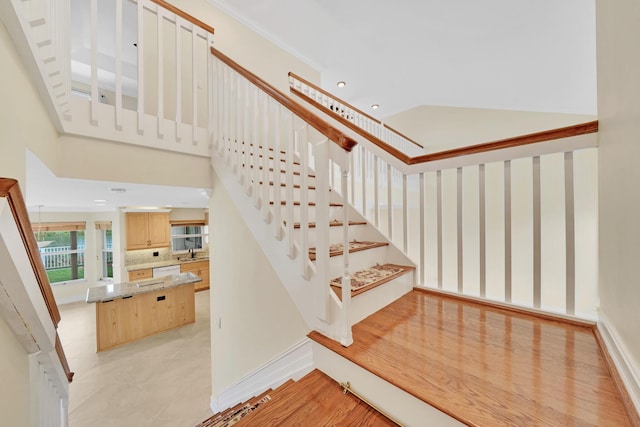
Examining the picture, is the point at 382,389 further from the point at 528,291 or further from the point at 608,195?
the point at 528,291

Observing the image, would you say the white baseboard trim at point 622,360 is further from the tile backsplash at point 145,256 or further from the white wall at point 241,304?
the tile backsplash at point 145,256

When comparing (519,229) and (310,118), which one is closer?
(310,118)

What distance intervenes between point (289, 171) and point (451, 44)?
8.91ft

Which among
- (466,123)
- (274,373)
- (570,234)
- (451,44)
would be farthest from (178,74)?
(466,123)

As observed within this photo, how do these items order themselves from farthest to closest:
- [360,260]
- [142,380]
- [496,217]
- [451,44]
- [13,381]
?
[496,217]
[142,380]
[451,44]
[360,260]
[13,381]

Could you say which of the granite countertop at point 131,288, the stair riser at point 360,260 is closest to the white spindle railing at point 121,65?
the stair riser at point 360,260

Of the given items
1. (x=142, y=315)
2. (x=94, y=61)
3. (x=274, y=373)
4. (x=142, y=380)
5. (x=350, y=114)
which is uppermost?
(x=350, y=114)

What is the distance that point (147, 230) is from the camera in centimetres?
586

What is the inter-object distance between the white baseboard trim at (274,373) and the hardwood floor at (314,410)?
A: 257 mm

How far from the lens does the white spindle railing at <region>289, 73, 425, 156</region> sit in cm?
326

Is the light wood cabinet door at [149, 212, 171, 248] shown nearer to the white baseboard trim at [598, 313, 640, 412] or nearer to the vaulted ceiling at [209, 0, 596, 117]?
the vaulted ceiling at [209, 0, 596, 117]

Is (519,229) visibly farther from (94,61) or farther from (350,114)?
(94,61)

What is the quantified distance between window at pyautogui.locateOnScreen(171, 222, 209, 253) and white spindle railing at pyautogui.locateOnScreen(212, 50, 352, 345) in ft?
18.5

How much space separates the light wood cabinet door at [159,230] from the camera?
5.94 meters
